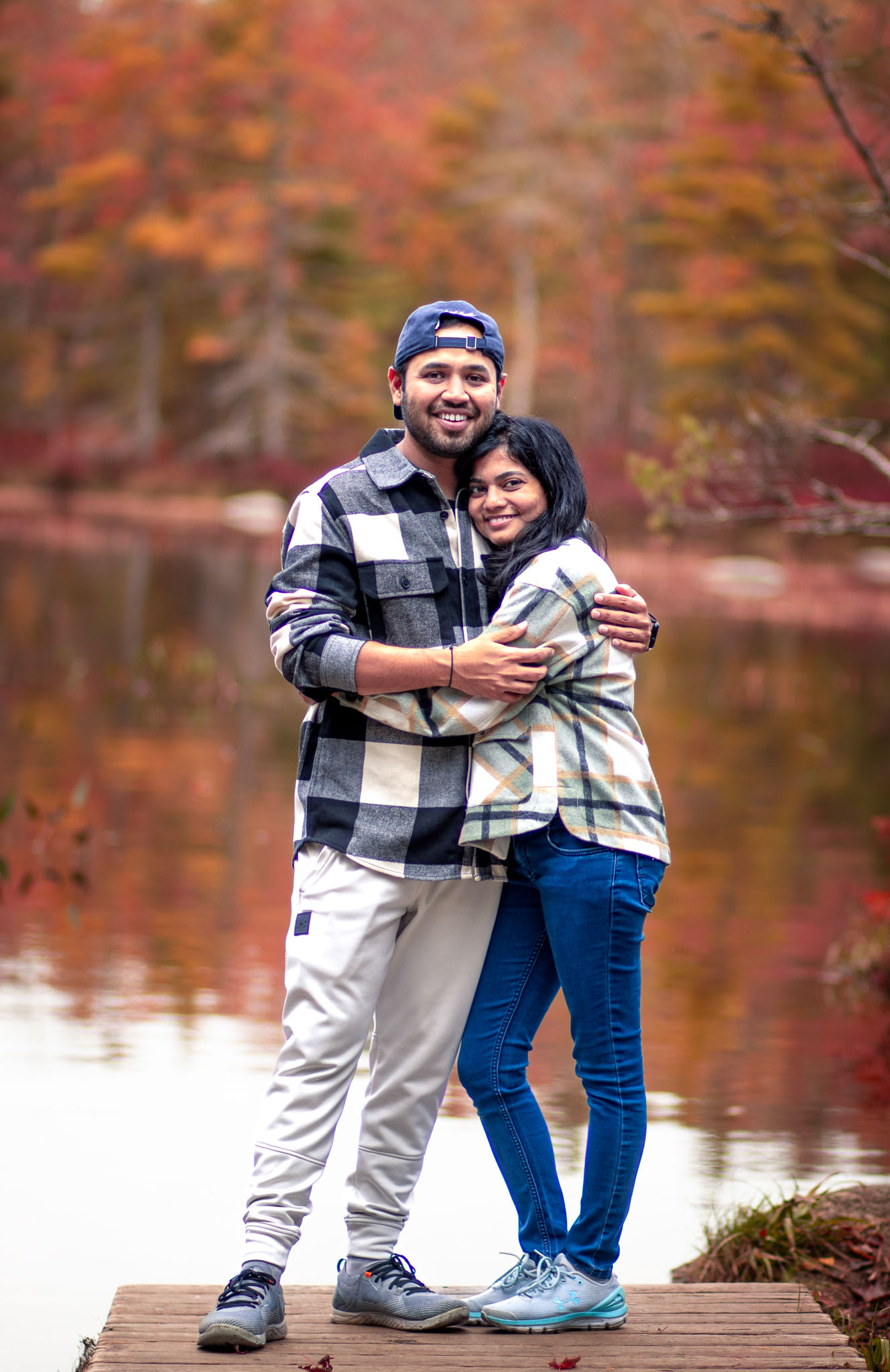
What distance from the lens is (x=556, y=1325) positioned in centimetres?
321

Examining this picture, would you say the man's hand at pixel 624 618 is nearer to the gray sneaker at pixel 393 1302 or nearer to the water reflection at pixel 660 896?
the gray sneaker at pixel 393 1302

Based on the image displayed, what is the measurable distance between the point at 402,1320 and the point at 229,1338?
37cm

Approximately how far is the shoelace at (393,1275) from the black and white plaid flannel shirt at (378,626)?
2.38 ft

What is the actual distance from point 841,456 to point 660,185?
6.83 meters

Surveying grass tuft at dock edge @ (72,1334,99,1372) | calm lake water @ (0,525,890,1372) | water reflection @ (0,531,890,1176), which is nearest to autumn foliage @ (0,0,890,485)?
water reflection @ (0,531,890,1176)

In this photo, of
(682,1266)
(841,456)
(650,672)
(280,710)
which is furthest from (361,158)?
(682,1266)

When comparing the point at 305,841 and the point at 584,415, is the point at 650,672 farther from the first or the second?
the point at 584,415

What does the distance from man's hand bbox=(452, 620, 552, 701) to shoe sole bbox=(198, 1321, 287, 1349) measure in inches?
45.7

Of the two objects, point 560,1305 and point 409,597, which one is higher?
point 409,597

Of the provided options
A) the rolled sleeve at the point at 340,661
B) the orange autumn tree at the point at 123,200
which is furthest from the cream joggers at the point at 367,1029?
the orange autumn tree at the point at 123,200

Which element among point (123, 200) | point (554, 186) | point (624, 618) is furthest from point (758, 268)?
point (624, 618)

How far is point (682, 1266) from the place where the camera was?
4195 mm

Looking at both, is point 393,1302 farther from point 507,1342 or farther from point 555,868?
point 555,868

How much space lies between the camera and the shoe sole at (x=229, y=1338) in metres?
2.99
